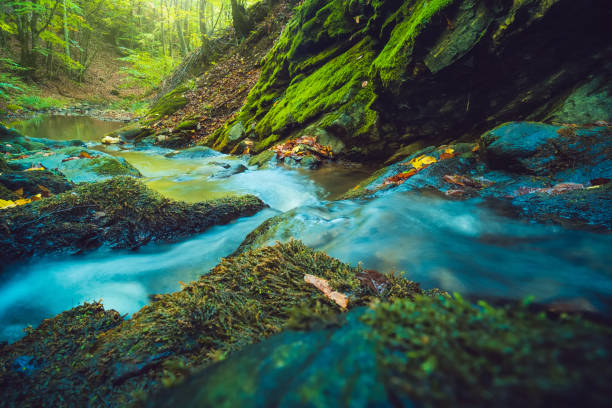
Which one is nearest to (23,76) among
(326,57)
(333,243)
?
(326,57)

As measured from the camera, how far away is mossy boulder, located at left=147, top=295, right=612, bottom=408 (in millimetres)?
404

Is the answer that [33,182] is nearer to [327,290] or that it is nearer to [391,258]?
[327,290]

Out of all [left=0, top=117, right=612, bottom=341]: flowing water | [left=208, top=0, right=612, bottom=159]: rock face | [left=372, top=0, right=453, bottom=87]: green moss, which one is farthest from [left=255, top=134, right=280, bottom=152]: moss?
[left=0, top=117, right=612, bottom=341]: flowing water

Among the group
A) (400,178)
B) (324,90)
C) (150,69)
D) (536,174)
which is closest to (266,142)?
(324,90)

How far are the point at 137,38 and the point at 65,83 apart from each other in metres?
16.1

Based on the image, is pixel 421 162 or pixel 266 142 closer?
pixel 421 162

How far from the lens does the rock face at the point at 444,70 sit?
11.4 feet

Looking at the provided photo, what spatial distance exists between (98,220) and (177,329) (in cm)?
230

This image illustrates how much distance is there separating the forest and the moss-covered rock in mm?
11

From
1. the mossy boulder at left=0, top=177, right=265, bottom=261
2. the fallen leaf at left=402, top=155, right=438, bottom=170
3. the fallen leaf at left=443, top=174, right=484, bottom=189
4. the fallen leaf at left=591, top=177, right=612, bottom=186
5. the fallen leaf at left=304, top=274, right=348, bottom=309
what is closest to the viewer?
the fallen leaf at left=304, top=274, right=348, bottom=309

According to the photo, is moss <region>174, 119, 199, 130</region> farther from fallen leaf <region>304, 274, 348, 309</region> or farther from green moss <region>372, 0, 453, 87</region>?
fallen leaf <region>304, 274, 348, 309</region>

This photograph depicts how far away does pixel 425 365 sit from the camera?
0.48m

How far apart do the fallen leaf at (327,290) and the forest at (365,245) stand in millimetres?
16

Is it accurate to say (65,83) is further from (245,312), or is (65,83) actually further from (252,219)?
(245,312)
